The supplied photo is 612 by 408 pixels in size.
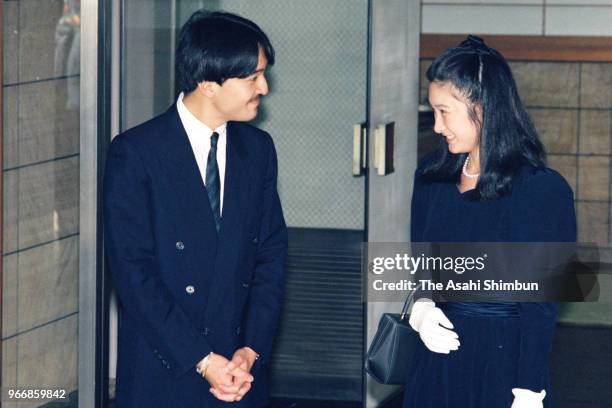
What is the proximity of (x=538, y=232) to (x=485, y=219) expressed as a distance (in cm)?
15

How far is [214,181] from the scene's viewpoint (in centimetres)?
293

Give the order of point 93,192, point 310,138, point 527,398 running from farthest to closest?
point 310,138 < point 93,192 < point 527,398

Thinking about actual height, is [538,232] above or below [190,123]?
below

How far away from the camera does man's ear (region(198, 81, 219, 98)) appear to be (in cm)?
286

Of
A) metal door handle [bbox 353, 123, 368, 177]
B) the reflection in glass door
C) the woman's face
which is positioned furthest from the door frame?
the woman's face

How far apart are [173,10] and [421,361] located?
257 centimetres

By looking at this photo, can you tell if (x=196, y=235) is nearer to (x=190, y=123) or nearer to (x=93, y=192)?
(x=190, y=123)

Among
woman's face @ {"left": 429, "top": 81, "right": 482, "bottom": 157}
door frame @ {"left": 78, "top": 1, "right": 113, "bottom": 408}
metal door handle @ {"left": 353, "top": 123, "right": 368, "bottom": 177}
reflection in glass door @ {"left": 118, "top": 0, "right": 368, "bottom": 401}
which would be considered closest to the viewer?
woman's face @ {"left": 429, "top": 81, "right": 482, "bottom": 157}

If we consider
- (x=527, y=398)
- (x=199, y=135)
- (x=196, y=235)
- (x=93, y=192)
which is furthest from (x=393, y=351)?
(x=93, y=192)

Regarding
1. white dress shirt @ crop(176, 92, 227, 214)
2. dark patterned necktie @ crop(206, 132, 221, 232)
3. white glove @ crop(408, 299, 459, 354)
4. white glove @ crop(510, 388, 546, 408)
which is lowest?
white glove @ crop(510, 388, 546, 408)

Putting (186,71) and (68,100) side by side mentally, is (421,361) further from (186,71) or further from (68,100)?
(68,100)

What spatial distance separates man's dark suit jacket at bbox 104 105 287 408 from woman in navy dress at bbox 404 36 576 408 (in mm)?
410

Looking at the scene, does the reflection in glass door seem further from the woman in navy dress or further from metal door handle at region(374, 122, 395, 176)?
the woman in navy dress

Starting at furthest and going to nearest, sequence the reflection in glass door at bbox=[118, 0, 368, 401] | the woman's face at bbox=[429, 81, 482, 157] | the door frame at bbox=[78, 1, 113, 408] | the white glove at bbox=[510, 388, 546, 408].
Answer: the reflection in glass door at bbox=[118, 0, 368, 401], the door frame at bbox=[78, 1, 113, 408], the woman's face at bbox=[429, 81, 482, 157], the white glove at bbox=[510, 388, 546, 408]
